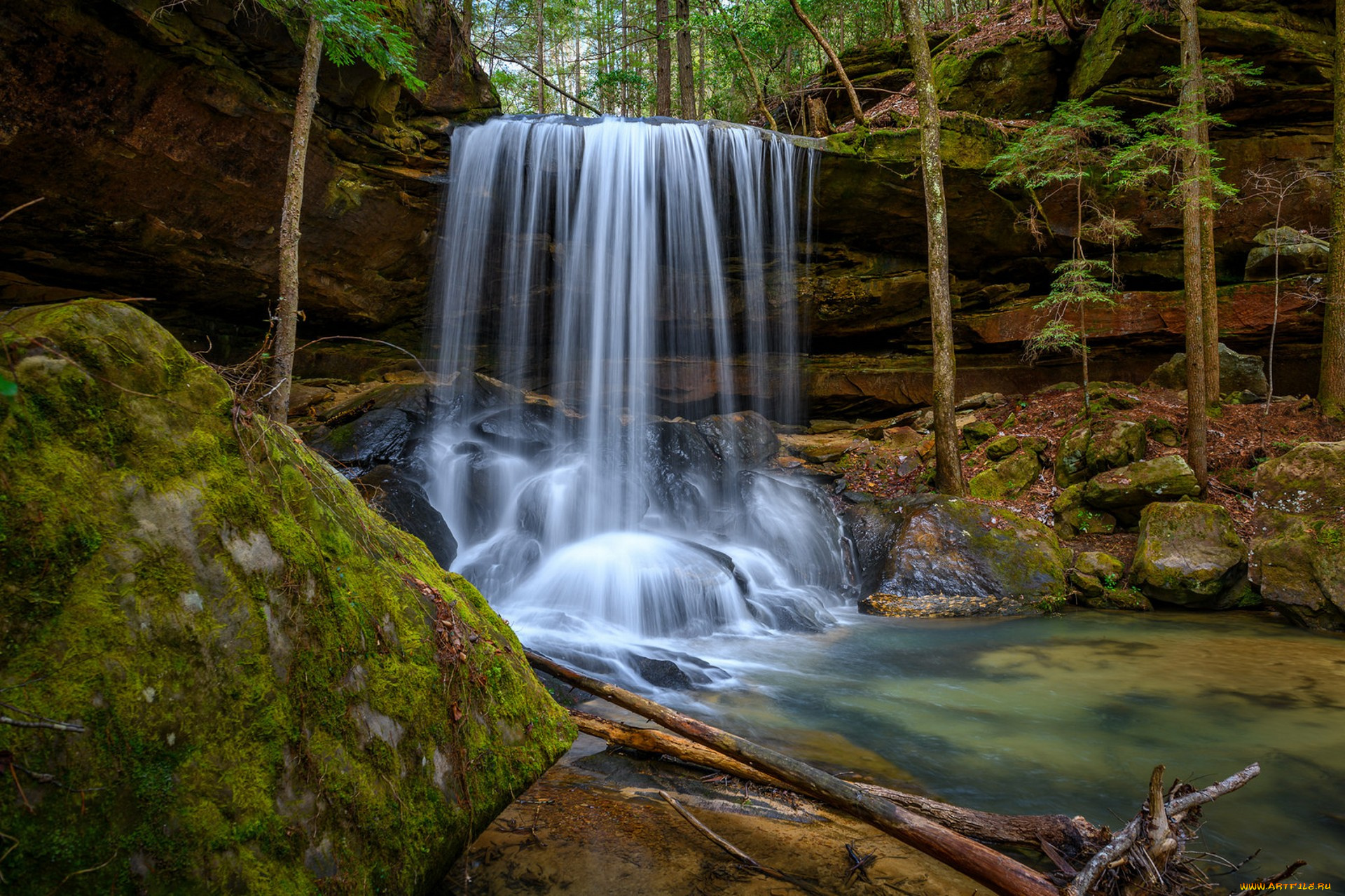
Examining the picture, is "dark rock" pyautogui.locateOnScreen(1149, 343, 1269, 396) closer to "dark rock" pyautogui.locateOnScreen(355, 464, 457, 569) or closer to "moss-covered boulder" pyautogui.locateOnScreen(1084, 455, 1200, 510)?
"moss-covered boulder" pyautogui.locateOnScreen(1084, 455, 1200, 510)

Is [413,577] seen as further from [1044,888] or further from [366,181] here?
[366,181]

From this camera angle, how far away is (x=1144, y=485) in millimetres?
8773

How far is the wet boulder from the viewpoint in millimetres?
12070

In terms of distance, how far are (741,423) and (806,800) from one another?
991 cm

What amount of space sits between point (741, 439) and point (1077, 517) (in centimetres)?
553

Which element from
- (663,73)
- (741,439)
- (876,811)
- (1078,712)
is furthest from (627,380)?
(876,811)

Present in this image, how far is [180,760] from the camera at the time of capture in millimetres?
1614

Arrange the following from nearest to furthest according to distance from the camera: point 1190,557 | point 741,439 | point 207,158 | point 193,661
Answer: point 193,661, point 1190,557, point 207,158, point 741,439

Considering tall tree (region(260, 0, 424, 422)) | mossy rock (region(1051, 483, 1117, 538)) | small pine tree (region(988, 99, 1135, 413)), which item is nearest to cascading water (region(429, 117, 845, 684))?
mossy rock (region(1051, 483, 1117, 538))

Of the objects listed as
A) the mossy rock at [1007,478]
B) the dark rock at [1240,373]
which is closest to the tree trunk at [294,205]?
the mossy rock at [1007,478]

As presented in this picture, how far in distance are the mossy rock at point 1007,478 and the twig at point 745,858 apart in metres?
8.50

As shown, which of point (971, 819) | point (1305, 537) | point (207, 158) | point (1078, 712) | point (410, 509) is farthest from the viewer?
point (207, 158)

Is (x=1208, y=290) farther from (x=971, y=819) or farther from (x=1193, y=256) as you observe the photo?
(x=971, y=819)

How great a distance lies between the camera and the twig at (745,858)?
2441 mm
